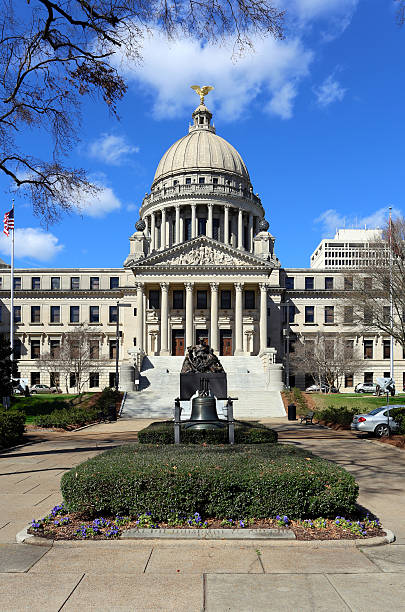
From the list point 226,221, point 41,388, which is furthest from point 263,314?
point 41,388

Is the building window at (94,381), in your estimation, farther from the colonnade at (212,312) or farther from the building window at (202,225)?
the building window at (202,225)

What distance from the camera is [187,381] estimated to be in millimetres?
28016

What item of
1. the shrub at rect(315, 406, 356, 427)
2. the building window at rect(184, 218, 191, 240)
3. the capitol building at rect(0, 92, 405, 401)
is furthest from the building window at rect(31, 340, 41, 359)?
the shrub at rect(315, 406, 356, 427)

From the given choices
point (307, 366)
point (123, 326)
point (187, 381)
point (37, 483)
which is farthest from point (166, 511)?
point (123, 326)

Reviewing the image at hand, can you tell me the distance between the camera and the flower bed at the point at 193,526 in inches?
344

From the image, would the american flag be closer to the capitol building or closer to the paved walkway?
the capitol building

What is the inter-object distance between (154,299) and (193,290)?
551cm

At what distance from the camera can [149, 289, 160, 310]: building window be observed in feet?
231

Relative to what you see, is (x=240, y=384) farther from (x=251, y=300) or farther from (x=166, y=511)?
(x=166, y=511)

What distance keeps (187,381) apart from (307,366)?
3966cm

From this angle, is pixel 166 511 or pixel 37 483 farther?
pixel 37 483

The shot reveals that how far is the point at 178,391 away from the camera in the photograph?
48.9m

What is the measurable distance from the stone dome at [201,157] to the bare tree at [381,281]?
57020 millimetres

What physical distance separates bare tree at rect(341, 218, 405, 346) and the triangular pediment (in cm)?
2697
